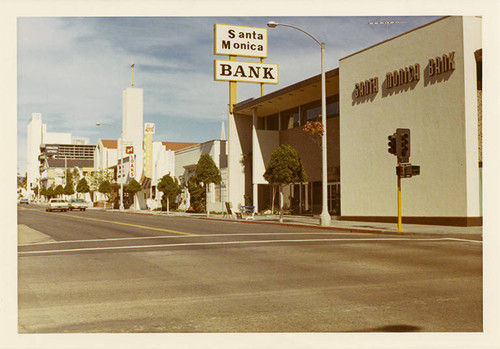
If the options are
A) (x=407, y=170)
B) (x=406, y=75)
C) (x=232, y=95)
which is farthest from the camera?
(x=232, y=95)

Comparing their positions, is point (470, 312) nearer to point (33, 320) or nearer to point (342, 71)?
point (33, 320)

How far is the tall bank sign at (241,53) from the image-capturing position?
40000 millimetres

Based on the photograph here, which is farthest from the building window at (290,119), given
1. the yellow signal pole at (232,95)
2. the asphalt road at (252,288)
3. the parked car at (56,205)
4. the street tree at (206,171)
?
the parked car at (56,205)

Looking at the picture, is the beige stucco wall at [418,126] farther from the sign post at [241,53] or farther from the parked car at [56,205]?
the parked car at [56,205]

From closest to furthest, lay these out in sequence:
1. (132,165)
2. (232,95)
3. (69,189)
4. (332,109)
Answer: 1. (332,109)
2. (232,95)
3. (132,165)
4. (69,189)

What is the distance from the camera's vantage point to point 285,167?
29.1 meters

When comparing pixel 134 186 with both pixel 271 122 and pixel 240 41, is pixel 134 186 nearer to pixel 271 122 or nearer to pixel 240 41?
pixel 271 122

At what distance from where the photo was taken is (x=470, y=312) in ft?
21.5

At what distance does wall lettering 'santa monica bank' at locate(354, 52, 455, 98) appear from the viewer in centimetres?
2322

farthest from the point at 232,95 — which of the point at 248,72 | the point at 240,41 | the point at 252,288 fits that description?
the point at 252,288

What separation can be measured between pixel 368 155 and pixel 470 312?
22.1 meters

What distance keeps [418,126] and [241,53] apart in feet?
62.9

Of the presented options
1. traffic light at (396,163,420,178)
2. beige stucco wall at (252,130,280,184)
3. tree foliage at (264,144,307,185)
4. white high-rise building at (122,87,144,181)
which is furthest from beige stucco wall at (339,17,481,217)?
white high-rise building at (122,87,144,181)
